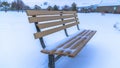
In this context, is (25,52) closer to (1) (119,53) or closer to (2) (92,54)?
(2) (92,54)

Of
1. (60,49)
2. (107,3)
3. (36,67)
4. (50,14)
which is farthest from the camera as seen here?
(107,3)

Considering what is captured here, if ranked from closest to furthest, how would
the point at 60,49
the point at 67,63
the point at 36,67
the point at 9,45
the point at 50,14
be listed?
the point at 60,49
the point at 36,67
the point at 67,63
the point at 50,14
the point at 9,45

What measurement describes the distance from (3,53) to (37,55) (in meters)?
0.49

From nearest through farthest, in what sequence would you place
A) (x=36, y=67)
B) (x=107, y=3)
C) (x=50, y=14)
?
1. (x=36, y=67)
2. (x=50, y=14)
3. (x=107, y=3)

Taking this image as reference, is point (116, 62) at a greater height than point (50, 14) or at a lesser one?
lesser

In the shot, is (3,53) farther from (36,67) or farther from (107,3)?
(107,3)

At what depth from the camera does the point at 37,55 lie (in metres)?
2.69

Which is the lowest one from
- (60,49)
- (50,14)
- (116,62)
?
(116,62)

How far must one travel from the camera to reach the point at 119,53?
2941 millimetres

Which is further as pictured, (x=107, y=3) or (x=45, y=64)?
(x=107, y=3)

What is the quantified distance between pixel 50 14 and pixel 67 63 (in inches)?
28.4

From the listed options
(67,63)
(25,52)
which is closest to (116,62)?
(67,63)

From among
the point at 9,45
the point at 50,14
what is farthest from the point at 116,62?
the point at 9,45

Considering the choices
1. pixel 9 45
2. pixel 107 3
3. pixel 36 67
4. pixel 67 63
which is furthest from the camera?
pixel 107 3
